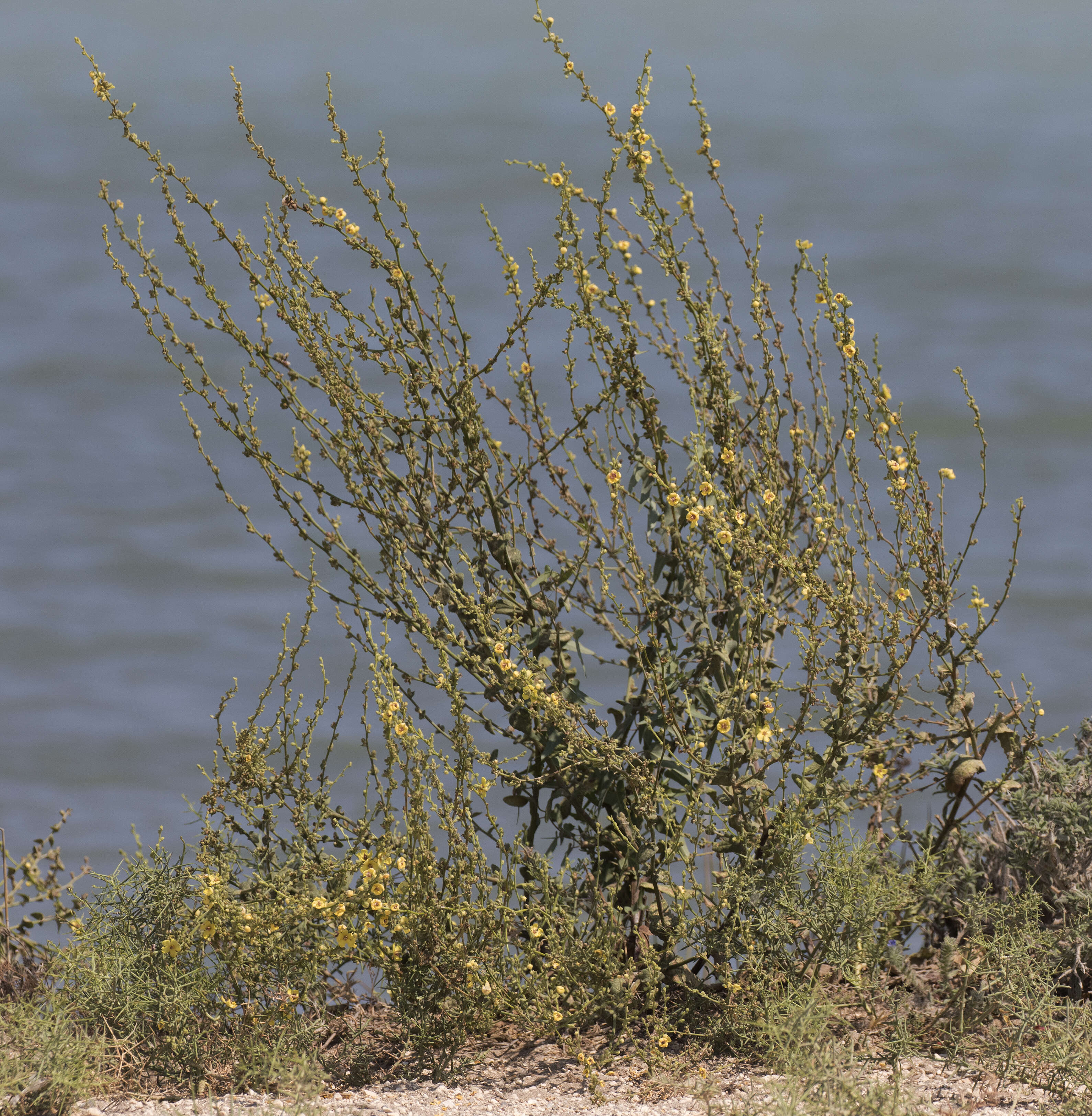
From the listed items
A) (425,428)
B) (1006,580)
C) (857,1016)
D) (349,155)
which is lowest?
(857,1016)

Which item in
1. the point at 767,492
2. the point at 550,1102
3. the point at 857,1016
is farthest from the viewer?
the point at 857,1016

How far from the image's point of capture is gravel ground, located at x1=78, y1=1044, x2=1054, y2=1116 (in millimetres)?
2717

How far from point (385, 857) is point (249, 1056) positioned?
0.62m

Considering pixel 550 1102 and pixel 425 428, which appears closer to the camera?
pixel 550 1102

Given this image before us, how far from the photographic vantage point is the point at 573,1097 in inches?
113

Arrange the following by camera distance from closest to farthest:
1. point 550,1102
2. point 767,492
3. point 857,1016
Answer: point 550,1102
point 767,492
point 857,1016

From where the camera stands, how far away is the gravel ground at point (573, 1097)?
2717mm

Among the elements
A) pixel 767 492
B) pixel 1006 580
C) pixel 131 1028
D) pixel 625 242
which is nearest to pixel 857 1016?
pixel 1006 580

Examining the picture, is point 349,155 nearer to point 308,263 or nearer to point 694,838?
point 308,263

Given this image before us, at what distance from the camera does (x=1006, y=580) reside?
312cm

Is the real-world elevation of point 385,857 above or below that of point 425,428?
below

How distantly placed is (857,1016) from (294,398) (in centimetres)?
217

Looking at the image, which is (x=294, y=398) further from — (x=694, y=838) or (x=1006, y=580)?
(x=1006, y=580)

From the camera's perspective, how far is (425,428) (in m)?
3.18
